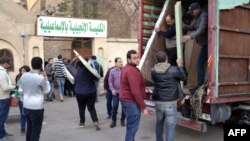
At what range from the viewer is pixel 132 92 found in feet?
18.6

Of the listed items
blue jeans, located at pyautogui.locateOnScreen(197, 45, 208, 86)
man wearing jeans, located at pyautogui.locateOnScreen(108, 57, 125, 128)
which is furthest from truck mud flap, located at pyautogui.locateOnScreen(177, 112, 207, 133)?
man wearing jeans, located at pyautogui.locateOnScreen(108, 57, 125, 128)

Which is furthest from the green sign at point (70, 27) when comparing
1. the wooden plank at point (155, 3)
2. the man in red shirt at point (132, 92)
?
the man in red shirt at point (132, 92)

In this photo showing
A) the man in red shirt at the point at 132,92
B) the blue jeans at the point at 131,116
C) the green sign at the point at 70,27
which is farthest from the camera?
the green sign at the point at 70,27

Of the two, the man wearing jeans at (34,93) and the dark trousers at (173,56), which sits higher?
the dark trousers at (173,56)

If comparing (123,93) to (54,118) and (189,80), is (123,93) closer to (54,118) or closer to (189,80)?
(189,80)

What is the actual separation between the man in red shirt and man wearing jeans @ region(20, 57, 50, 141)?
1.22 m

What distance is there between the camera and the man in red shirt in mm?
5656

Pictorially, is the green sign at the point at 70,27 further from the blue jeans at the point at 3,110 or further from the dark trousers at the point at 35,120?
the dark trousers at the point at 35,120

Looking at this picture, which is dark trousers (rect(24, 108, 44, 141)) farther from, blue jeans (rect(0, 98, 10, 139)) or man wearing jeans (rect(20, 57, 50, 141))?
blue jeans (rect(0, 98, 10, 139))

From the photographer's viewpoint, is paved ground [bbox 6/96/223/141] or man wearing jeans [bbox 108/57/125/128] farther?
man wearing jeans [bbox 108/57/125/128]

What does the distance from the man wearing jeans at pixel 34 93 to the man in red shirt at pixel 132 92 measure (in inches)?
48.1

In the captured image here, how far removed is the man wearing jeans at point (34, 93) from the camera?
18.6 ft

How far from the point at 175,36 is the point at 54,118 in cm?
414

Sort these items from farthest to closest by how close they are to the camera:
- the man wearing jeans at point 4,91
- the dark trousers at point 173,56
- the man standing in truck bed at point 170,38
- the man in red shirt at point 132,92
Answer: the dark trousers at point 173,56, the man standing in truck bed at point 170,38, the man wearing jeans at point 4,91, the man in red shirt at point 132,92
